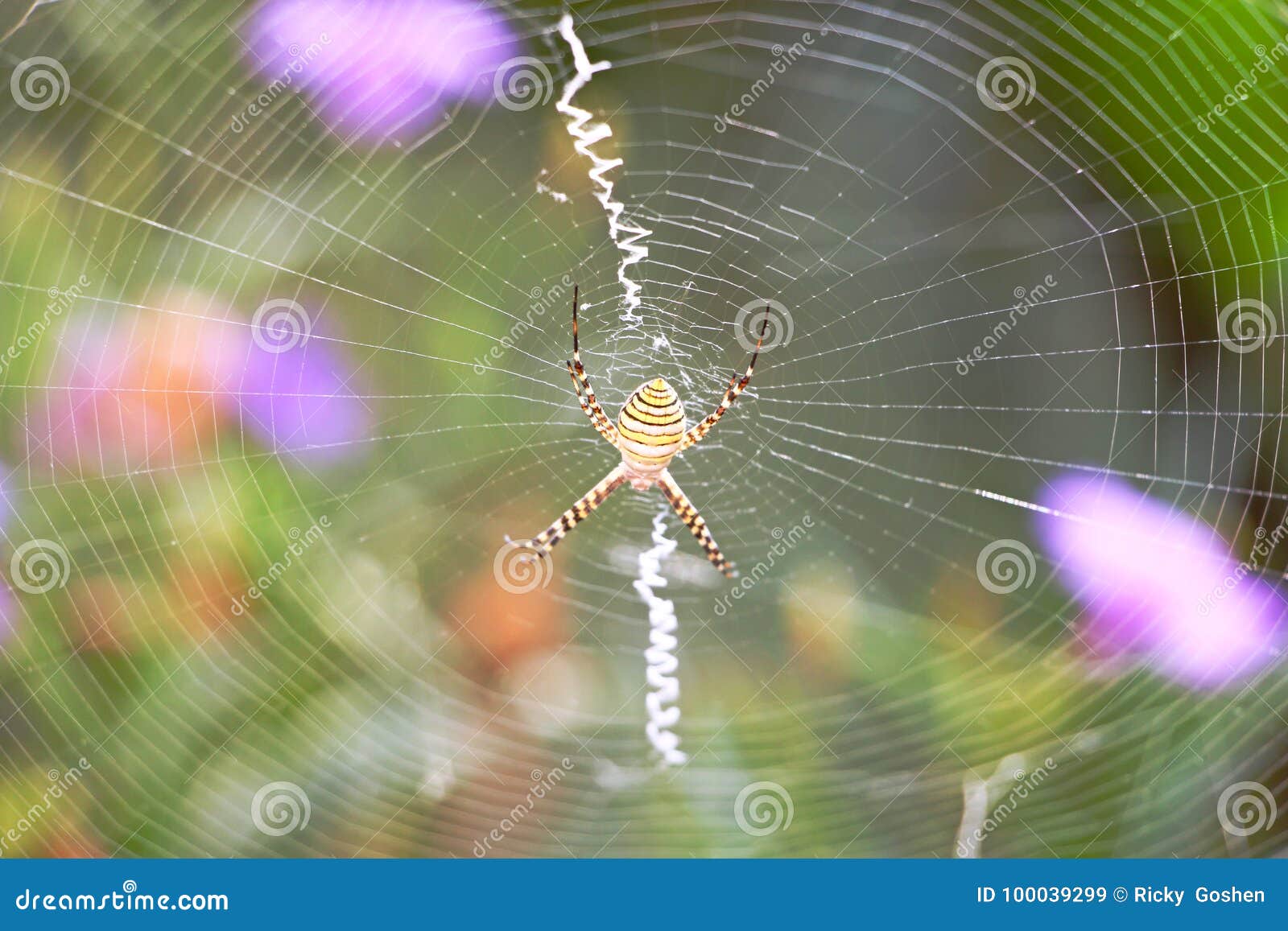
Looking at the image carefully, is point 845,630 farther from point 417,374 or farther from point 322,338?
point 322,338

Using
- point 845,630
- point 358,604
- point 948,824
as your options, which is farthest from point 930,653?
point 358,604
